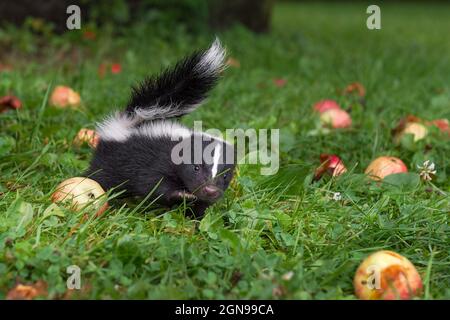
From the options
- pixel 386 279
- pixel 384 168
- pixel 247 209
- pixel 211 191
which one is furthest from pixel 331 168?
pixel 386 279

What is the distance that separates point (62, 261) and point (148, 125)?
108cm

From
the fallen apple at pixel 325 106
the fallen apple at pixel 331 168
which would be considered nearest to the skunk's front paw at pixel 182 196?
the fallen apple at pixel 331 168

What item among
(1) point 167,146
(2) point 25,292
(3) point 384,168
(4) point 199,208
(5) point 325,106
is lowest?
(2) point 25,292

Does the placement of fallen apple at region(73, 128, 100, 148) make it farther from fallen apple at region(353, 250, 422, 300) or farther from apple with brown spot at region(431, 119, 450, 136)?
apple with brown spot at region(431, 119, 450, 136)

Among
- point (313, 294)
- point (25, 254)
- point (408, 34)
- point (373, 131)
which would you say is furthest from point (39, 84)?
point (408, 34)

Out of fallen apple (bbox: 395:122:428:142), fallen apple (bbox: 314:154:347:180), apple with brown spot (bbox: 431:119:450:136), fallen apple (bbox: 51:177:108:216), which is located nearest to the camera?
fallen apple (bbox: 51:177:108:216)

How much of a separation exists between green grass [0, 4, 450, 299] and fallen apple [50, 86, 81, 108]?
9 centimetres

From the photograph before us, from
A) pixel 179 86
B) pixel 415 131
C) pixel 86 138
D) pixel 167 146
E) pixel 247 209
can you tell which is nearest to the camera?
pixel 247 209

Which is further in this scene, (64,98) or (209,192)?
(64,98)

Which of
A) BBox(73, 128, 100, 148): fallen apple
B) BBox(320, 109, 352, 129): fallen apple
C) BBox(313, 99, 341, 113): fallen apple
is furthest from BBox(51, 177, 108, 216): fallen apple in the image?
BBox(313, 99, 341, 113): fallen apple

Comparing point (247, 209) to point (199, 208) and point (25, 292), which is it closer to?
point (199, 208)

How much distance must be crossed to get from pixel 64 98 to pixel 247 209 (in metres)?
1.82

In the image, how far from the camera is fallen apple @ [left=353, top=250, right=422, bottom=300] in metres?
2.48

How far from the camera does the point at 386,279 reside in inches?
97.7
